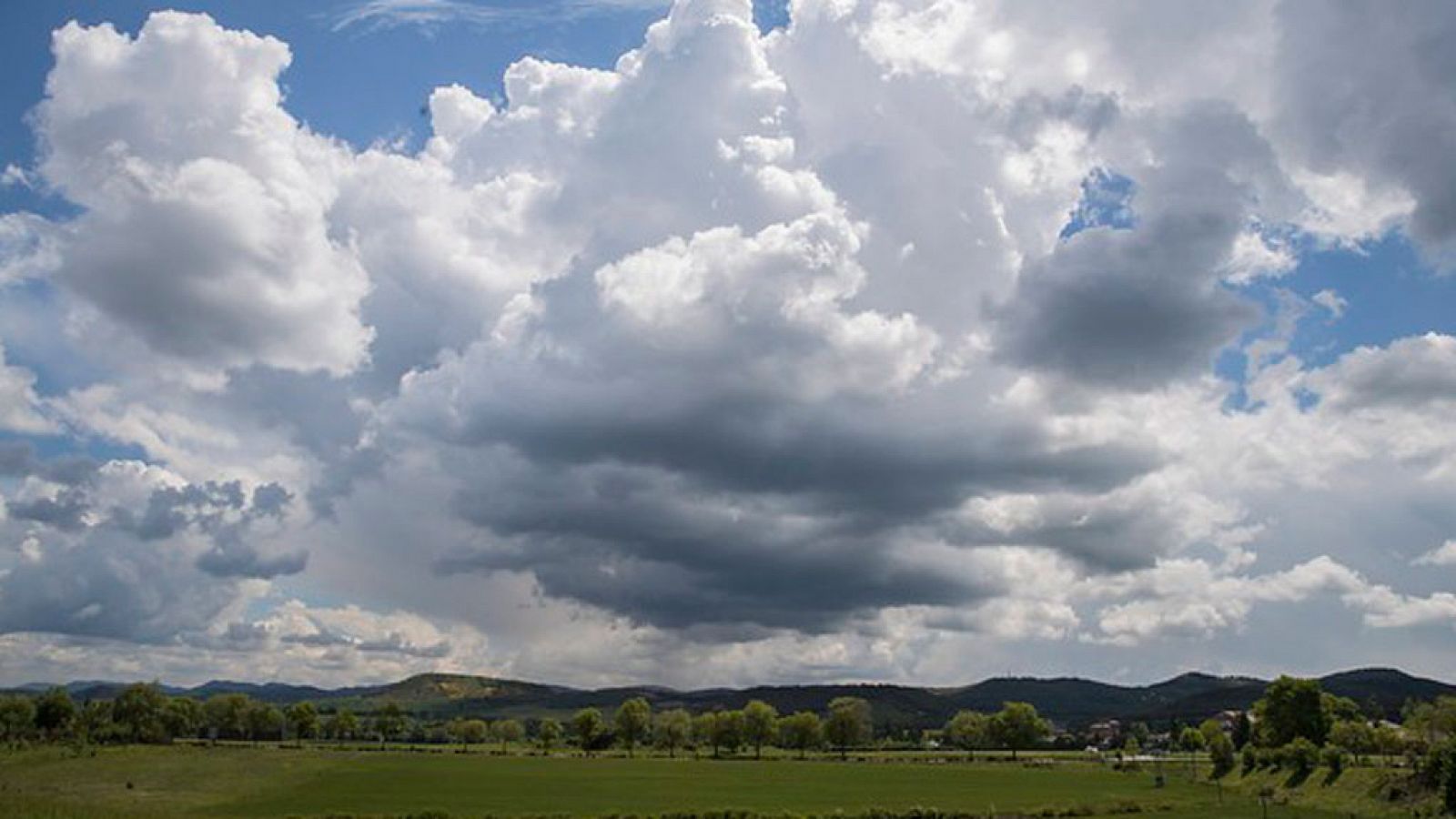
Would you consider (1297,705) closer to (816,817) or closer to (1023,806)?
(1023,806)

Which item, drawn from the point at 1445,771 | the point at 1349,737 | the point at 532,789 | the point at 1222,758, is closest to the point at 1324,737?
the point at 1349,737

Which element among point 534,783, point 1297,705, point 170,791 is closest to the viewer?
point 170,791

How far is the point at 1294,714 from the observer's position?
157250 mm

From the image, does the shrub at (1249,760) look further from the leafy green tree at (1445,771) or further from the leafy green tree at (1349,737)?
the leafy green tree at (1445,771)

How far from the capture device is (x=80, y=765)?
136 metres

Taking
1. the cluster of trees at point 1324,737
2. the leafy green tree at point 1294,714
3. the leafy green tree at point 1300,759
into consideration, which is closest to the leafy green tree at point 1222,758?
the cluster of trees at point 1324,737

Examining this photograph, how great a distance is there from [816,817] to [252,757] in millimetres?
110844

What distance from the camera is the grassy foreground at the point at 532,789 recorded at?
91062 millimetres

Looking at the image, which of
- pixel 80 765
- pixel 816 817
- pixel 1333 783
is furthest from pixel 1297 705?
pixel 80 765

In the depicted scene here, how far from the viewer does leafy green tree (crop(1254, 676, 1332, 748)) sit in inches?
6152

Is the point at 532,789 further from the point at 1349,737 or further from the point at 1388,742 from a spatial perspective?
the point at 1388,742

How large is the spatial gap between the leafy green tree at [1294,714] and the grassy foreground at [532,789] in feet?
63.3

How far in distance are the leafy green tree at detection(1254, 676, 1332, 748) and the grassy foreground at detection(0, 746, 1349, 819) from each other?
19.3 m

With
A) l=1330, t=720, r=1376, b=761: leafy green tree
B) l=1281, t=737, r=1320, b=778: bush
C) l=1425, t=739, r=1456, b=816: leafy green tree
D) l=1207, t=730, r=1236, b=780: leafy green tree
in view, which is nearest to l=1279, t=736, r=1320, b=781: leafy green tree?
l=1281, t=737, r=1320, b=778: bush
